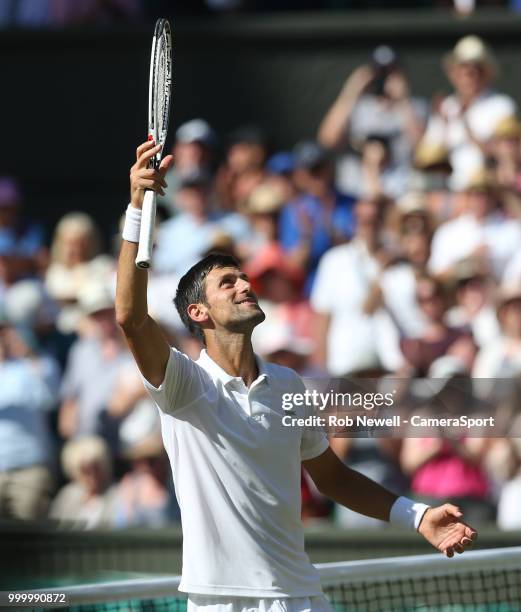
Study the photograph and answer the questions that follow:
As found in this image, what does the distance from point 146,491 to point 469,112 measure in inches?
136

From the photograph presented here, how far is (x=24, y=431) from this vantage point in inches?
356

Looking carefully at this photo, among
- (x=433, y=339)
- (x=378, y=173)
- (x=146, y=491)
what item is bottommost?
(x=146, y=491)

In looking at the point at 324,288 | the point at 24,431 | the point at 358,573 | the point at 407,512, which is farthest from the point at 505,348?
the point at 407,512

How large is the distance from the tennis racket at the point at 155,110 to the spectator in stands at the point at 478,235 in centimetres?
448

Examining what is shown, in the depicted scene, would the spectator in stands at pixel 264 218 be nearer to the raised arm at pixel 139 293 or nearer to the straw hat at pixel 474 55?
the straw hat at pixel 474 55

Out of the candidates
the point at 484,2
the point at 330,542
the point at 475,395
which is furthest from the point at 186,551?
the point at 484,2

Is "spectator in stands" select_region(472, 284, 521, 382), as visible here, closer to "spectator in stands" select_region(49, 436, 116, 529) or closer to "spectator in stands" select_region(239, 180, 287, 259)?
"spectator in stands" select_region(239, 180, 287, 259)

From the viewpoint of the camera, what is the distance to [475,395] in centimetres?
658

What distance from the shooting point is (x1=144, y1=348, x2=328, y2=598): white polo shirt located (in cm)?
433

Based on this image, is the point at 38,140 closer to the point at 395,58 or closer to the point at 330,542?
the point at 395,58

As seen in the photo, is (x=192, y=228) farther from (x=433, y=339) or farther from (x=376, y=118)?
(x=433, y=339)

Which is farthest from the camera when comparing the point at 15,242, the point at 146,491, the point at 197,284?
the point at 15,242

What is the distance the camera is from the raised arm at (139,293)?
13.5 feet

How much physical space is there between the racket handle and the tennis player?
0.29 ft
